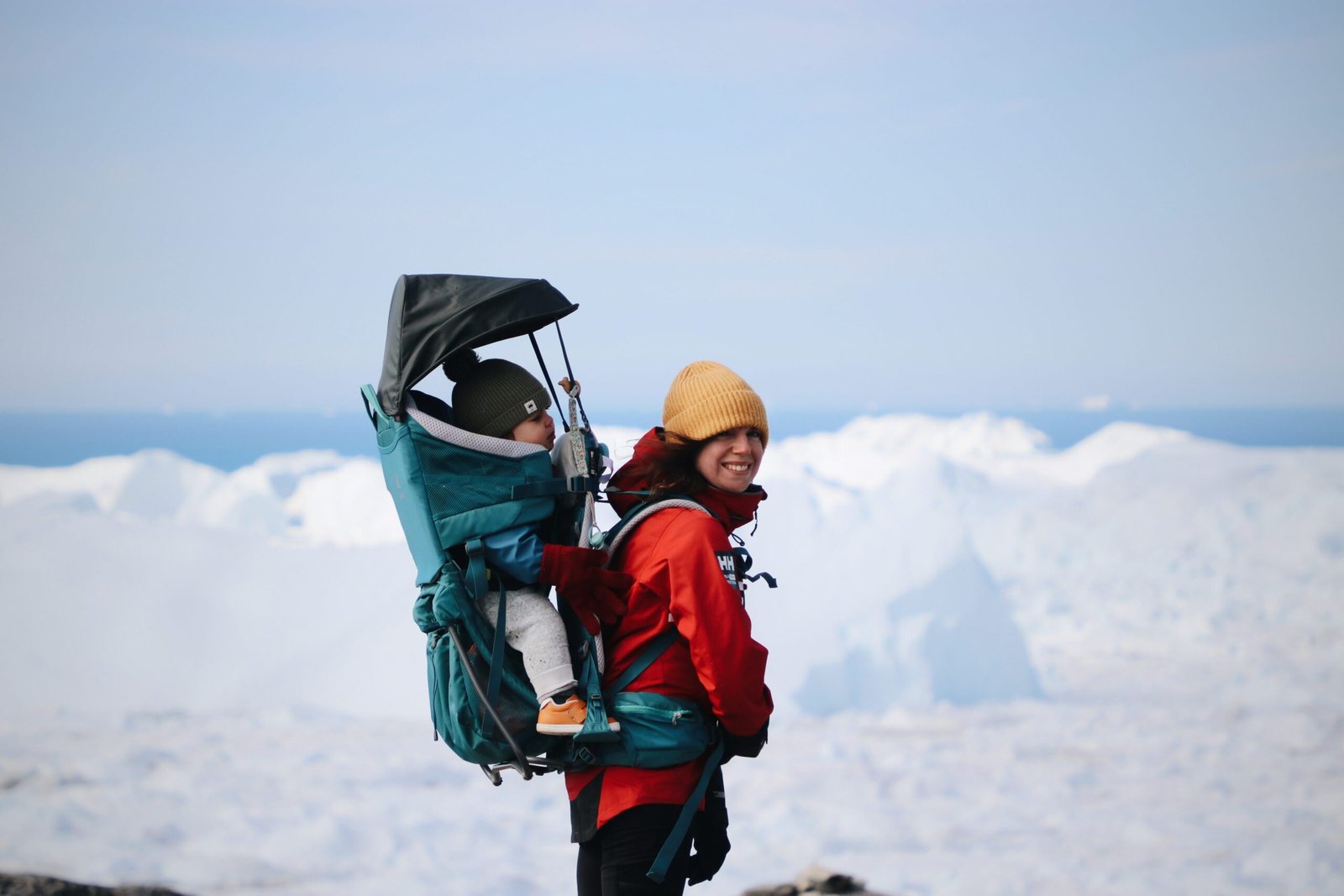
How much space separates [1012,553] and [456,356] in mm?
10324

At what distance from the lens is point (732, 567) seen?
2.30 metres

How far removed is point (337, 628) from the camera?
10.1 metres

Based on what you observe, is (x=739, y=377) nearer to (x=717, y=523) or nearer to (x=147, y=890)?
(x=717, y=523)

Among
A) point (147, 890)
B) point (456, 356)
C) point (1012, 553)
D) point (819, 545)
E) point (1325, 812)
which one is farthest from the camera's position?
point (1012, 553)

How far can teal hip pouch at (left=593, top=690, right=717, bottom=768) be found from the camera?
2238 mm

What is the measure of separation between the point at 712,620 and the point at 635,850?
48 centimetres

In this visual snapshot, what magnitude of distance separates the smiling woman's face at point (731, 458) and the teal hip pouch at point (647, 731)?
443mm

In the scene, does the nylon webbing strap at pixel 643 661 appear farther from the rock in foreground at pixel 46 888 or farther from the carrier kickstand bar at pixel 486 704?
the rock in foreground at pixel 46 888

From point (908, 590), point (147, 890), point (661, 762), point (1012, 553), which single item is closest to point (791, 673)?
point (908, 590)

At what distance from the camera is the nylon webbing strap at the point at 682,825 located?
2.25 m

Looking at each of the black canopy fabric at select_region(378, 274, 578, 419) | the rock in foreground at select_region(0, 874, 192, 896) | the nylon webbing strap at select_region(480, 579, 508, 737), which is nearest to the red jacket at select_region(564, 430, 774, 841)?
the nylon webbing strap at select_region(480, 579, 508, 737)

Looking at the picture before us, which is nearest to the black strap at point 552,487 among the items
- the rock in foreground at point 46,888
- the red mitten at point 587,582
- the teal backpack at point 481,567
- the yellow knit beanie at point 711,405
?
the teal backpack at point 481,567

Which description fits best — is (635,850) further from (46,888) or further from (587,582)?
(46,888)

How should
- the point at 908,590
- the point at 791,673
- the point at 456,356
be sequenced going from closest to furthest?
the point at 456,356, the point at 791,673, the point at 908,590
